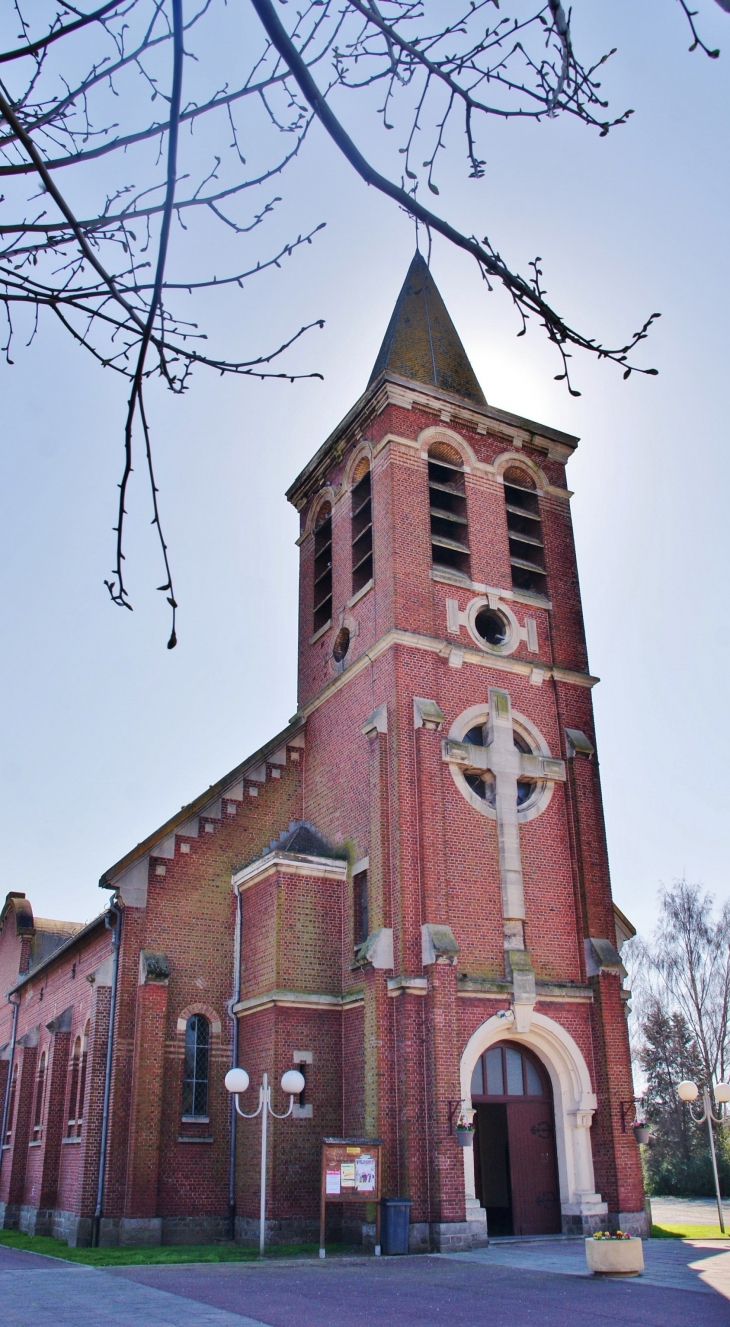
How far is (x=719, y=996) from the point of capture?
41406 mm

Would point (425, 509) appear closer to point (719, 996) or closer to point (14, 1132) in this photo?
point (14, 1132)

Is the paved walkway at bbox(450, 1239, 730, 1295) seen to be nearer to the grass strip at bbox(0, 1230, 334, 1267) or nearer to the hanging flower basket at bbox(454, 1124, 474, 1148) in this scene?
the hanging flower basket at bbox(454, 1124, 474, 1148)

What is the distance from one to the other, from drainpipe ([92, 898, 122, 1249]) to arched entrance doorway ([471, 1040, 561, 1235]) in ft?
20.8

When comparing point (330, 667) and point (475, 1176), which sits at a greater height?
point (330, 667)

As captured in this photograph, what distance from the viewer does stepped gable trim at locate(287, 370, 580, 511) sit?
2211 centimetres

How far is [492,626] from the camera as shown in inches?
863

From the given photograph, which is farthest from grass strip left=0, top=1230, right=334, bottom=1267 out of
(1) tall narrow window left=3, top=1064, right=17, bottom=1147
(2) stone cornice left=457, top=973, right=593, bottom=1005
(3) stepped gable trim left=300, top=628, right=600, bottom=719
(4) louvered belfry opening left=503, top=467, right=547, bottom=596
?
(4) louvered belfry opening left=503, top=467, right=547, bottom=596

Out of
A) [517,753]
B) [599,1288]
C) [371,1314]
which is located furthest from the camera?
[517,753]

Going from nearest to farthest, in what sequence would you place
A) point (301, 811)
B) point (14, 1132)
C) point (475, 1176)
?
point (475, 1176) → point (301, 811) → point (14, 1132)

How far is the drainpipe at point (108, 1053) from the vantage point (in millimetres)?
17547

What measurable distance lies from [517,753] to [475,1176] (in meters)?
7.52

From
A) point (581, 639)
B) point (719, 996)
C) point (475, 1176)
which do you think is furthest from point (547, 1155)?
point (719, 996)

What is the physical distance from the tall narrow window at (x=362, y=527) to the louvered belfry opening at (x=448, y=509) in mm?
1398

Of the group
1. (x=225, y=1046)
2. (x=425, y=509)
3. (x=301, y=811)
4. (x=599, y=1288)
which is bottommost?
(x=599, y=1288)
